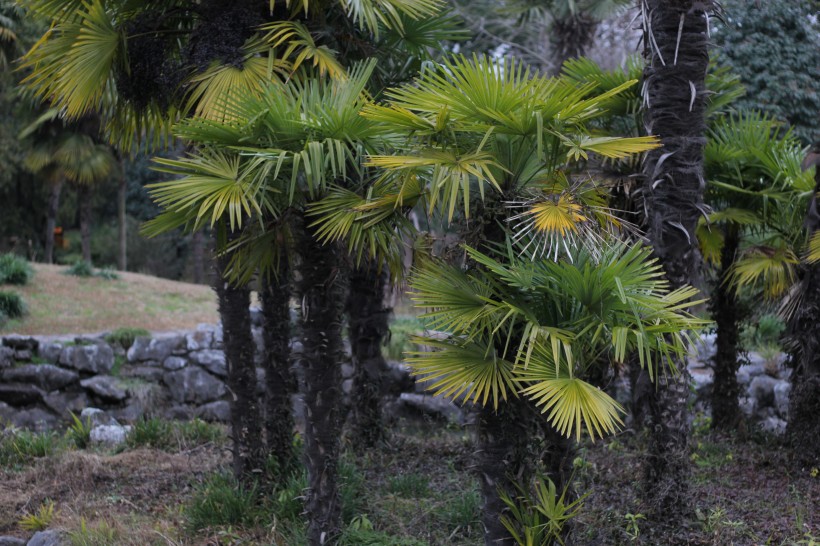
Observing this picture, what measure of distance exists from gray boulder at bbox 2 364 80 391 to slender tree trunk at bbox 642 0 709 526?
878cm

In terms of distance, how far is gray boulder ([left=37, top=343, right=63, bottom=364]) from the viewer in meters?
11.3

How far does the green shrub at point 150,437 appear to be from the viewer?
8680mm

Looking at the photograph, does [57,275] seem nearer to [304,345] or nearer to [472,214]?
[304,345]

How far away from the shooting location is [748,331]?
1236cm

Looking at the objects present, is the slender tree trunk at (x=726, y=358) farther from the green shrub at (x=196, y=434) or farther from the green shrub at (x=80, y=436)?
the green shrub at (x=80, y=436)

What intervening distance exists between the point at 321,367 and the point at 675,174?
2870 millimetres

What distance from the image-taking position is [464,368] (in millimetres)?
4188

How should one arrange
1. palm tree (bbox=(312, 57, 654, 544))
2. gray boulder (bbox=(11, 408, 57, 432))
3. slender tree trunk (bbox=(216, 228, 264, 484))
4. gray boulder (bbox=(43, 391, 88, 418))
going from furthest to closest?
gray boulder (bbox=(43, 391, 88, 418)) → gray boulder (bbox=(11, 408, 57, 432)) → slender tree trunk (bbox=(216, 228, 264, 484)) → palm tree (bbox=(312, 57, 654, 544))

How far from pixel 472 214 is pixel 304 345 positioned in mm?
1749

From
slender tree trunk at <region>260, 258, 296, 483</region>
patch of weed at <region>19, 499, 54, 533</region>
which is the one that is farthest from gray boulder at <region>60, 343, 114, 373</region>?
slender tree trunk at <region>260, 258, 296, 483</region>

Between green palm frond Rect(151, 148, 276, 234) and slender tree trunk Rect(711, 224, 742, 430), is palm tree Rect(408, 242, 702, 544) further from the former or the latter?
slender tree trunk Rect(711, 224, 742, 430)

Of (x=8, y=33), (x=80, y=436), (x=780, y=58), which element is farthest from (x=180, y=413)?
(x=8, y=33)

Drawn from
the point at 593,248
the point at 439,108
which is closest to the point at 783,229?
the point at 593,248

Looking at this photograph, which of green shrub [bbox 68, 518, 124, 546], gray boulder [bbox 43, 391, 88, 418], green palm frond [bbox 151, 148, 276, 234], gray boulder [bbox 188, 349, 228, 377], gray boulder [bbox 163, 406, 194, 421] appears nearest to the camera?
green palm frond [bbox 151, 148, 276, 234]
